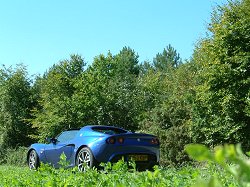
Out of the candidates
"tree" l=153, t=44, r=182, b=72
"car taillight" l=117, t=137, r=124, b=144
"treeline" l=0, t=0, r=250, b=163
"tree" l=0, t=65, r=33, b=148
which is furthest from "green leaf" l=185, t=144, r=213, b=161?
"tree" l=153, t=44, r=182, b=72

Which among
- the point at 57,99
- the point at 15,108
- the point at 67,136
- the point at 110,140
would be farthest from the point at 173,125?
the point at 15,108

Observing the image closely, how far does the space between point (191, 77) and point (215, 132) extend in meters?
8.63

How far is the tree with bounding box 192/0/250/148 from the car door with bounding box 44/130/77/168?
6.80 metres

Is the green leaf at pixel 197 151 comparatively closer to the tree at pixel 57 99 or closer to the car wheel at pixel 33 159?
the car wheel at pixel 33 159

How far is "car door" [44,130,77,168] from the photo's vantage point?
1047cm

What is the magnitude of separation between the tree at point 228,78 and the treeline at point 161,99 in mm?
36

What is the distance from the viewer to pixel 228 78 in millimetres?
15617

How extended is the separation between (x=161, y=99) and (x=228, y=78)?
9.82m

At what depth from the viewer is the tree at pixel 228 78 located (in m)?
15.4

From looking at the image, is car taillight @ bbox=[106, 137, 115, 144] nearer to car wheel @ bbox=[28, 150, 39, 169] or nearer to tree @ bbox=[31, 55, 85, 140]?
car wheel @ bbox=[28, 150, 39, 169]

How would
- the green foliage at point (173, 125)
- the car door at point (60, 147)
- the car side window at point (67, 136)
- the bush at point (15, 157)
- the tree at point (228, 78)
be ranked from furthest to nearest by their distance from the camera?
the bush at point (15, 157) → the green foliage at point (173, 125) → the tree at point (228, 78) → the car side window at point (67, 136) → the car door at point (60, 147)

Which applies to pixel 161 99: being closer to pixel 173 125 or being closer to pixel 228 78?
pixel 173 125

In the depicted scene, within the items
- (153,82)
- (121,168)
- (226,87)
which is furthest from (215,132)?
(153,82)

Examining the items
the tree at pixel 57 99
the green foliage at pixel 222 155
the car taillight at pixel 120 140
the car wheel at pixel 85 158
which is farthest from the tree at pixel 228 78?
the green foliage at pixel 222 155
